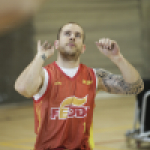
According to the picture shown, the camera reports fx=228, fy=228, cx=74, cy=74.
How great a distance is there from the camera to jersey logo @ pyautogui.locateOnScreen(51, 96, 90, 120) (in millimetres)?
2020

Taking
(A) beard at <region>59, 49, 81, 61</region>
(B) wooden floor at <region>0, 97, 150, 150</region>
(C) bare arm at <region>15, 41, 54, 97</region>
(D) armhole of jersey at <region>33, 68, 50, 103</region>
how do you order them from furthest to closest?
(B) wooden floor at <region>0, 97, 150, 150</region>
(A) beard at <region>59, 49, 81, 61</region>
(D) armhole of jersey at <region>33, 68, 50, 103</region>
(C) bare arm at <region>15, 41, 54, 97</region>

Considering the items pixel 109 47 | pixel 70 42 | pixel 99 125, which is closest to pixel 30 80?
pixel 70 42

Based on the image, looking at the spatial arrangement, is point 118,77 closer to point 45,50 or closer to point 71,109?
point 71,109

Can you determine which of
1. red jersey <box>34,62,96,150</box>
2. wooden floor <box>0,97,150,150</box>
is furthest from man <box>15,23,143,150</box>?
wooden floor <box>0,97,150,150</box>

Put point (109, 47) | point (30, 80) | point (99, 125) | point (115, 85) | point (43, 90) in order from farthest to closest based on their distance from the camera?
1. point (99, 125)
2. point (115, 85)
3. point (109, 47)
4. point (43, 90)
5. point (30, 80)

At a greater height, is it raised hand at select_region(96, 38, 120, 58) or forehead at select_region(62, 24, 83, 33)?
forehead at select_region(62, 24, 83, 33)

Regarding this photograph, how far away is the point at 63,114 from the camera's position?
203 cm

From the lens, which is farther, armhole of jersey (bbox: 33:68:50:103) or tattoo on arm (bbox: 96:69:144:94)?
tattoo on arm (bbox: 96:69:144:94)

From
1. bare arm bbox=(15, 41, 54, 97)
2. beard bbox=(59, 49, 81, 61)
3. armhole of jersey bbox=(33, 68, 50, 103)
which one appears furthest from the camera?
beard bbox=(59, 49, 81, 61)

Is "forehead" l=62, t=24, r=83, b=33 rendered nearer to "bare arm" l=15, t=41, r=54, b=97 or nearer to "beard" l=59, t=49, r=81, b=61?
"beard" l=59, t=49, r=81, b=61

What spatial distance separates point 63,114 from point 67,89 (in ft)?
0.74

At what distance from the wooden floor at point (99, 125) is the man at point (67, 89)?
7.22 ft

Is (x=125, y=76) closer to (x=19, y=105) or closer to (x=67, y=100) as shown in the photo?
(x=67, y=100)

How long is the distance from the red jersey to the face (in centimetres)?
18
